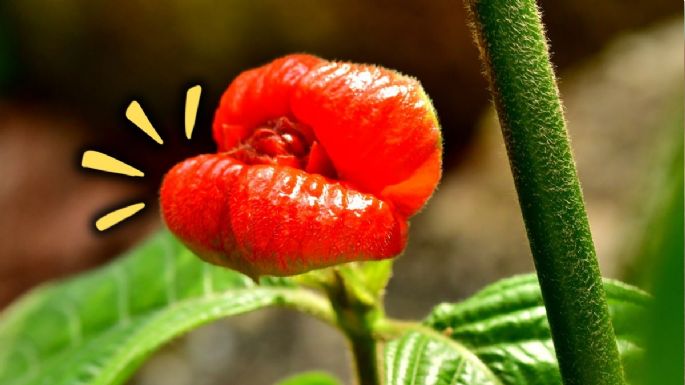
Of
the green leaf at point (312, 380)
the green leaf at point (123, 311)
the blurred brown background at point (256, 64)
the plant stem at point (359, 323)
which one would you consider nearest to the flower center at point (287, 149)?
the plant stem at point (359, 323)

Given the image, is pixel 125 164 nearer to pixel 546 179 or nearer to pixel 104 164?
pixel 104 164

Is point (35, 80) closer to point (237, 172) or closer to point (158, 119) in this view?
point (158, 119)

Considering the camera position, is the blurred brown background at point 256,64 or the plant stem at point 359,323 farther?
the blurred brown background at point 256,64

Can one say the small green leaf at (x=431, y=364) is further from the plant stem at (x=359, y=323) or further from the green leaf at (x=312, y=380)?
the green leaf at (x=312, y=380)

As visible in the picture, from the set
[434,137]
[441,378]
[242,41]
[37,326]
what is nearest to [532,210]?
[434,137]

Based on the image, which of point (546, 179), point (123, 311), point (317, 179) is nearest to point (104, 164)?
point (317, 179)

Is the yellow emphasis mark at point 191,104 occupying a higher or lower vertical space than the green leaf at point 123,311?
higher
